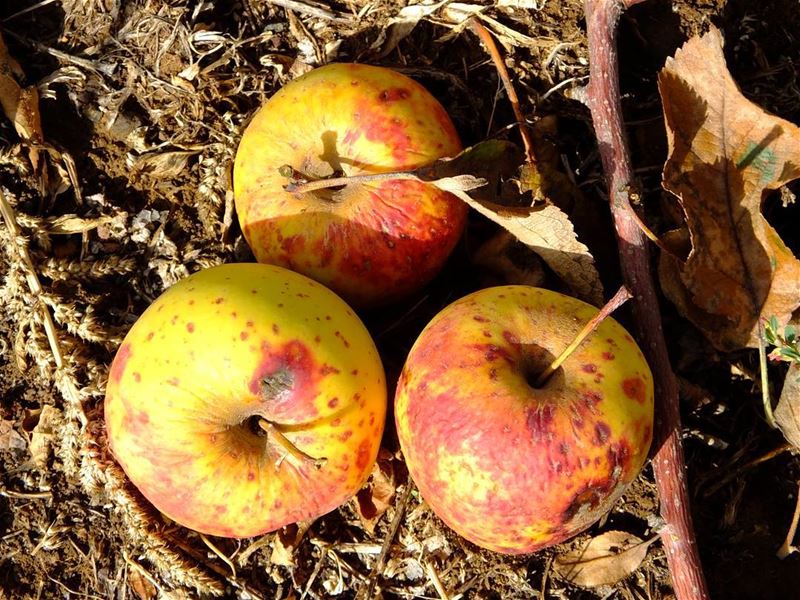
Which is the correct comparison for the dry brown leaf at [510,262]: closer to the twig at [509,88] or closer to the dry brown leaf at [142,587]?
the twig at [509,88]

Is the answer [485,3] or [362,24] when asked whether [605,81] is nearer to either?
[485,3]

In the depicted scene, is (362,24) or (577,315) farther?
(362,24)

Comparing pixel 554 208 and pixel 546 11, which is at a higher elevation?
pixel 546 11

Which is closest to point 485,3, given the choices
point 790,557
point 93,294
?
point 93,294

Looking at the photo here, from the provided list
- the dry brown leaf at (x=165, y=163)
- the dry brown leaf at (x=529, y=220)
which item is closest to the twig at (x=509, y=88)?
the dry brown leaf at (x=529, y=220)

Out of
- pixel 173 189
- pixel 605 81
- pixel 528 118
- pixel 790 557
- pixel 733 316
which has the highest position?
pixel 605 81

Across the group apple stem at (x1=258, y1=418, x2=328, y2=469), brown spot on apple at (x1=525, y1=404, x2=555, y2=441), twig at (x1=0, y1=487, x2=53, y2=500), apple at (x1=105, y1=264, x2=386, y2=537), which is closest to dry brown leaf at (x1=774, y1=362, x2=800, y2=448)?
brown spot on apple at (x1=525, y1=404, x2=555, y2=441)

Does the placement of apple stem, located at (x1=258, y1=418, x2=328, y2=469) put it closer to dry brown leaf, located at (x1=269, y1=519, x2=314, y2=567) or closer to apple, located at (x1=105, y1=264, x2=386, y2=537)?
apple, located at (x1=105, y1=264, x2=386, y2=537)
